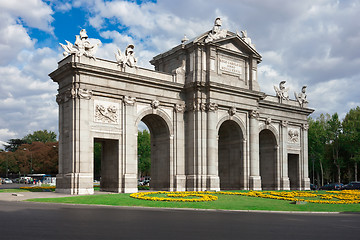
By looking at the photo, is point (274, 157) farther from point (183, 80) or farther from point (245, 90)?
point (183, 80)

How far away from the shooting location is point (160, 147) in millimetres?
46594

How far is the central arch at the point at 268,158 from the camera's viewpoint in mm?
56475

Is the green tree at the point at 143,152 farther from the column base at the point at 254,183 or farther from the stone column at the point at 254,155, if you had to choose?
the column base at the point at 254,183

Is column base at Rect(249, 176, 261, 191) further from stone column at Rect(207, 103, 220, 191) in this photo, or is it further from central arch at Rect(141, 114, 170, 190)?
central arch at Rect(141, 114, 170, 190)

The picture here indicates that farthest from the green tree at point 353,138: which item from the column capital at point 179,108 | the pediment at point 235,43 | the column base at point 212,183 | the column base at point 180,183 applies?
the column base at point 180,183

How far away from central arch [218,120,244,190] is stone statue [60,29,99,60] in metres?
18.5

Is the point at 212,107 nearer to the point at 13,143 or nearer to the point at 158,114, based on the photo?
the point at 158,114

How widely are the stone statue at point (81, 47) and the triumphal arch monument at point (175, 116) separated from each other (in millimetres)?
108

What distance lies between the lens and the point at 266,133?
57.4 m

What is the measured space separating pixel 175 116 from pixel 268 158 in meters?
18.6

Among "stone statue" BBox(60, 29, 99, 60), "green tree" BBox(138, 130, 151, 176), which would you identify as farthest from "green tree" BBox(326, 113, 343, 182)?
"stone statue" BBox(60, 29, 99, 60)

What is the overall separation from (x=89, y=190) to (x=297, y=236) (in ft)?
86.5

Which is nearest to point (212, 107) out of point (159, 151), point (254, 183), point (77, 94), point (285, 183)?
point (159, 151)

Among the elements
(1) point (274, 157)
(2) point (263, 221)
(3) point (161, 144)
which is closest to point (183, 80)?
(3) point (161, 144)
